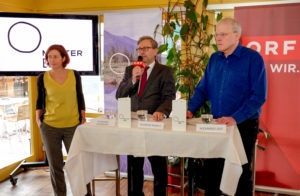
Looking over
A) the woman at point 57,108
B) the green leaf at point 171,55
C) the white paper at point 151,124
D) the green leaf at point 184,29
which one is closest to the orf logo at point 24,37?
the woman at point 57,108

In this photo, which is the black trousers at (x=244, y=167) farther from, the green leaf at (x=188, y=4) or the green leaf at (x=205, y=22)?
the green leaf at (x=188, y=4)

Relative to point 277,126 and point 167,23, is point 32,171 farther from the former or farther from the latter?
point 277,126

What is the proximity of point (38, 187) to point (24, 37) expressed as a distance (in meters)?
1.87

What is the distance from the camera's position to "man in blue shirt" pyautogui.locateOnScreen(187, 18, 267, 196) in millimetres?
2174

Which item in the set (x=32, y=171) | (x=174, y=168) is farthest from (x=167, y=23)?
(x=32, y=171)

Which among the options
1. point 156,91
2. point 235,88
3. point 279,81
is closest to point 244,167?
point 235,88

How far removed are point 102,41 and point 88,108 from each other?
1.00 metres

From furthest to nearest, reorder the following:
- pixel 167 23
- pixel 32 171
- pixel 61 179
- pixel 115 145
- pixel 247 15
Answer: pixel 32 171, pixel 167 23, pixel 247 15, pixel 61 179, pixel 115 145

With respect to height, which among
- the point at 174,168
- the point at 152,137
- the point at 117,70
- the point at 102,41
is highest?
the point at 102,41

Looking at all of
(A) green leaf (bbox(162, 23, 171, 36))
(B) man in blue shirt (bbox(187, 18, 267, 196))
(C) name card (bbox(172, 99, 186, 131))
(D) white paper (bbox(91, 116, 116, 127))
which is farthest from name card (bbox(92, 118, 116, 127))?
(A) green leaf (bbox(162, 23, 171, 36))

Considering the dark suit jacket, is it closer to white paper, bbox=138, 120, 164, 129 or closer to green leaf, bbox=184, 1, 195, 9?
white paper, bbox=138, 120, 164, 129

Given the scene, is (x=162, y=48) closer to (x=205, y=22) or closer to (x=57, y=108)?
(x=205, y=22)

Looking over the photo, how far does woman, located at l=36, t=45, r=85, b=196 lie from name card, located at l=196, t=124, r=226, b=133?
4.61ft

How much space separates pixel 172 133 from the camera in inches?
78.2
